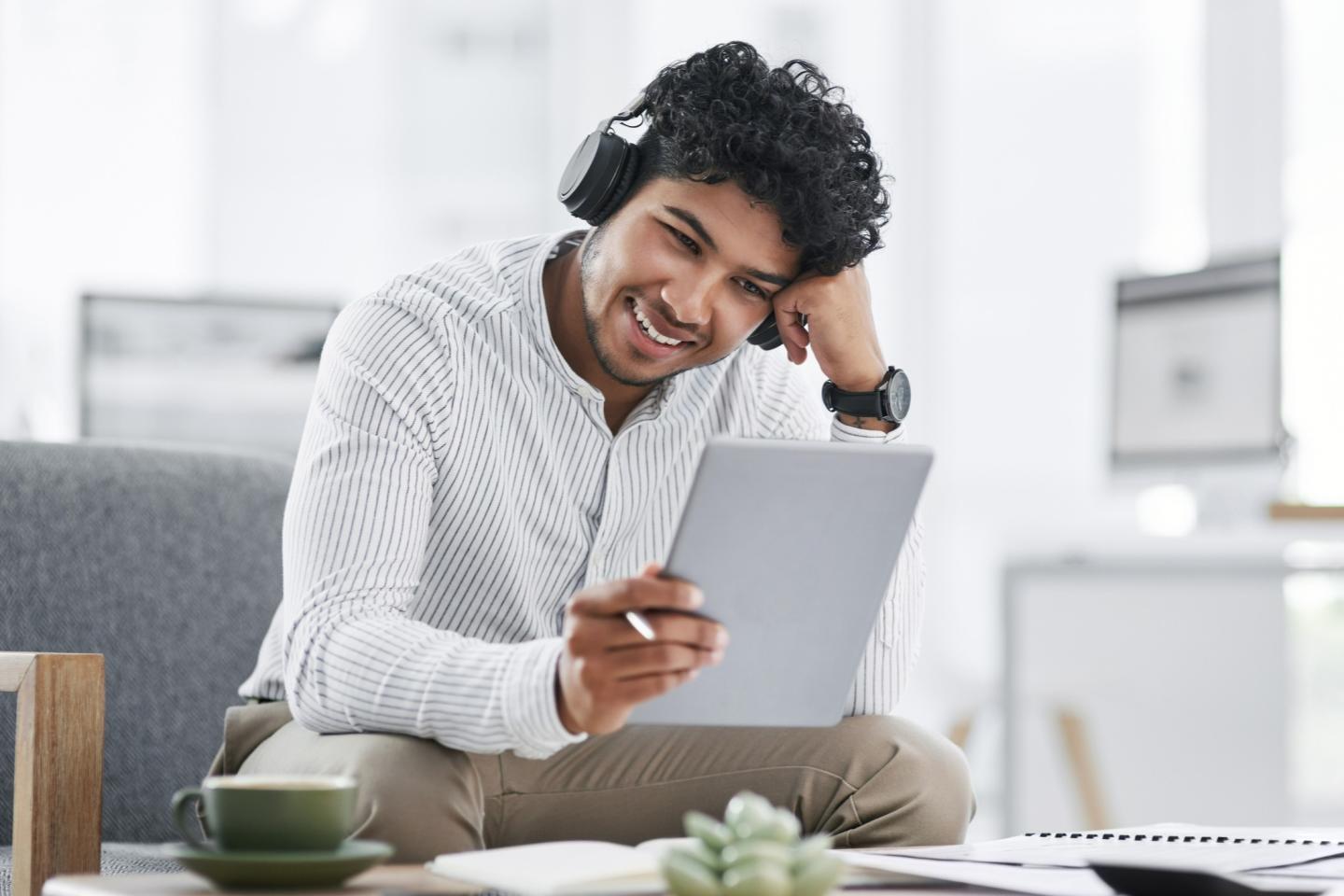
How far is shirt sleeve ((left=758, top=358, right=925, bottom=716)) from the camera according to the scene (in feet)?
5.34

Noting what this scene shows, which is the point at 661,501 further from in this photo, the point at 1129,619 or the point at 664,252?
the point at 1129,619

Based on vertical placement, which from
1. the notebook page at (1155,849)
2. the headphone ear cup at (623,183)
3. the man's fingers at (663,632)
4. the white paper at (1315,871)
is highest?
the headphone ear cup at (623,183)

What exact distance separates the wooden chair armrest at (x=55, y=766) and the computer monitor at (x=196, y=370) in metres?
1.18

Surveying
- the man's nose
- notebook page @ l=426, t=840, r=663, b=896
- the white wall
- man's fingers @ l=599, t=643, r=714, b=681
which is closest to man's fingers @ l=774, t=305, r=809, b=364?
the man's nose

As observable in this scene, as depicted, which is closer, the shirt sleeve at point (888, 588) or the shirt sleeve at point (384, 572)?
the shirt sleeve at point (384, 572)

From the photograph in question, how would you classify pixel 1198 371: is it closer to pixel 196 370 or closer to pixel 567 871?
pixel 196 370

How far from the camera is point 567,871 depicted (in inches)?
38.8

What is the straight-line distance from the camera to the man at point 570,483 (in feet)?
4.27

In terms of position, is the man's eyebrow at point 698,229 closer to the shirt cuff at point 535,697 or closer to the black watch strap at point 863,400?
the black watch strap at point 863,400

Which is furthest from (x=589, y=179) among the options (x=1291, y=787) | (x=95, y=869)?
(x=1291, y=787)

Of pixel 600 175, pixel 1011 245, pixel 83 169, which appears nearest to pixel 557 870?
pixel 600 175

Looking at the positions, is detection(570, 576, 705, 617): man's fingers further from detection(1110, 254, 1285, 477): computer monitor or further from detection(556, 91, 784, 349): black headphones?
detection(1110, 254, 1285, 477): computer monitor

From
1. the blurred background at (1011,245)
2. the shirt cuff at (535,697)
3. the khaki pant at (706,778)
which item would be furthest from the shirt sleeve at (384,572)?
the blurred background at (1011,245)

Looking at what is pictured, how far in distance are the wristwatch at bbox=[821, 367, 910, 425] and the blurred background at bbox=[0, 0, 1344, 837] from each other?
1590 millimetres
